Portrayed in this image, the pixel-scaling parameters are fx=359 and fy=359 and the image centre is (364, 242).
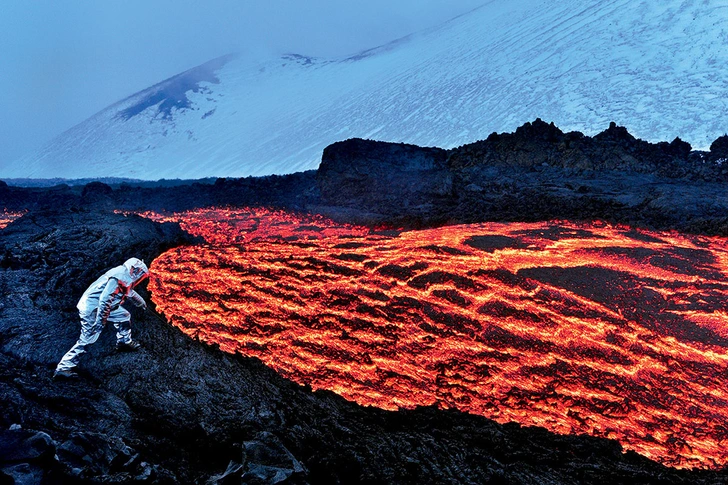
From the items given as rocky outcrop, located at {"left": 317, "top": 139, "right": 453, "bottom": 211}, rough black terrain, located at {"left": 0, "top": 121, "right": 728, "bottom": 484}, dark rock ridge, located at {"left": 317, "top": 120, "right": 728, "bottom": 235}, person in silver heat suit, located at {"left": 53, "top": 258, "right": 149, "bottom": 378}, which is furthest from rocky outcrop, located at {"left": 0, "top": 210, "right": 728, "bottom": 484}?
rocky outcrop, located at {"left": 317, "top": 139, "right": 453, "bottom": 211}

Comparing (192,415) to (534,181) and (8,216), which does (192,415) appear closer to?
(534,181)

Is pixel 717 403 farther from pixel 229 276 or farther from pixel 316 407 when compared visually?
pixel 229 276

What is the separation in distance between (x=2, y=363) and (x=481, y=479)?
4.72 m

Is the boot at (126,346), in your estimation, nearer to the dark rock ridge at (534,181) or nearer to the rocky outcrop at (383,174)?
the dark rock ridge at (534,181)

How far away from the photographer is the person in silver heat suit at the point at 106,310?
3.78 meters

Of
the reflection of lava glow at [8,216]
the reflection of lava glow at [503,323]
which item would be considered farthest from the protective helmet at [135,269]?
the reflection of lava glow at [8,216]

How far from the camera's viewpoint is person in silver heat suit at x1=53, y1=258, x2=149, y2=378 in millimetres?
3779

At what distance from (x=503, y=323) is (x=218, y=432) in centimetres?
325

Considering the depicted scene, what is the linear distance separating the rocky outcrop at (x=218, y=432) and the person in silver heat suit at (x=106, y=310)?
0.19m

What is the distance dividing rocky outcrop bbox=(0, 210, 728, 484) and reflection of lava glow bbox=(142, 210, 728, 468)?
233 mm

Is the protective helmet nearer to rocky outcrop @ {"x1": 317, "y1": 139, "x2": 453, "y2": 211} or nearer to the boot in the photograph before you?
the boot

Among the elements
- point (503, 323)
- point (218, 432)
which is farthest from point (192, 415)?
point (503, 323)

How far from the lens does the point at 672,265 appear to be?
517 centimetres

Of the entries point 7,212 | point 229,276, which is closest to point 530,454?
point 229,276
